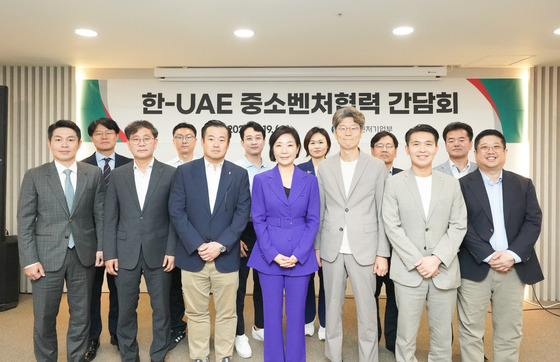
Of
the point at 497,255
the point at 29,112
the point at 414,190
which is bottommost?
the point at 497,255

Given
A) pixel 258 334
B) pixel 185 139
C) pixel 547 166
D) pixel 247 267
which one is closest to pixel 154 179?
pixel 185 139

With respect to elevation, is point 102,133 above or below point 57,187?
above

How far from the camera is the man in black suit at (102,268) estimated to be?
370cm

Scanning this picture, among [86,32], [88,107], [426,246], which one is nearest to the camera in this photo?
[426,246]

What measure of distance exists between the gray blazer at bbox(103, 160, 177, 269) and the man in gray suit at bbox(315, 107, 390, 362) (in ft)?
4.24

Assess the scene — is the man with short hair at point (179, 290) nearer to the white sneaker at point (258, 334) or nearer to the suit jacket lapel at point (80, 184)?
the white sneaker at point (258, 334)

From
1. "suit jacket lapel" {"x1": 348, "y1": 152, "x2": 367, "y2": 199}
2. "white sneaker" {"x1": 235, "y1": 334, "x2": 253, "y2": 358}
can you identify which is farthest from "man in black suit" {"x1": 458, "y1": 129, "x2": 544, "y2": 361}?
"white sneaker" {"x1": 235, "y1": 334, "x2": 253, "y2": 358}

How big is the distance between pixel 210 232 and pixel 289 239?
63 cm

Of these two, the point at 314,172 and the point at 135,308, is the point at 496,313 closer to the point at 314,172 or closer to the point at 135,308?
the point at 314,172

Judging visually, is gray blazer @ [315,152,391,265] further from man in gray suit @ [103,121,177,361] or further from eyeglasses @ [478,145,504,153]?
man in gray suit @ [103,121,177,361]

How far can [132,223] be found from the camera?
10.7 feet

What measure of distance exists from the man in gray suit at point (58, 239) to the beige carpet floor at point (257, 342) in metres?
0.55

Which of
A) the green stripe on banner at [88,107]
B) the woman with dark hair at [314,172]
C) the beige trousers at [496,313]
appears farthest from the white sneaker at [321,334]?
the green stripe on banner at [88,107]

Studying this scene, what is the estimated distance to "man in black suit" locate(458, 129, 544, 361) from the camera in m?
3.11
